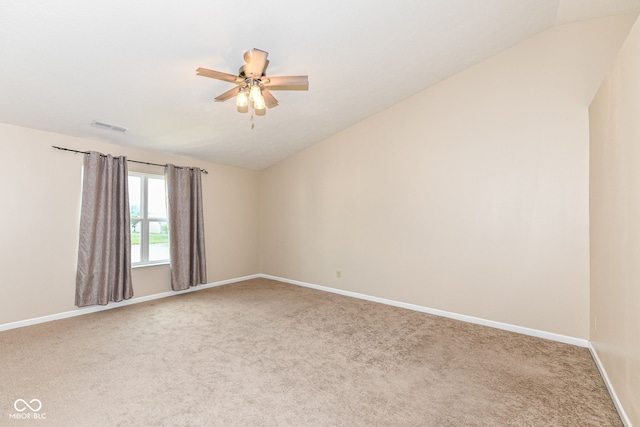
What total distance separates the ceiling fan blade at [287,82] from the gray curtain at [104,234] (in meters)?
2.83

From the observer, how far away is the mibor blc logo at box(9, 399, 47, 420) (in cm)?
184

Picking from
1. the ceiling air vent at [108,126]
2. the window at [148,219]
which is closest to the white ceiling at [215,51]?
the ceiling air vent at [108,126]

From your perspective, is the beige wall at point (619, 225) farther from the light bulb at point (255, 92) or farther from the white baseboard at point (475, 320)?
the light bulb at point (255, 92)

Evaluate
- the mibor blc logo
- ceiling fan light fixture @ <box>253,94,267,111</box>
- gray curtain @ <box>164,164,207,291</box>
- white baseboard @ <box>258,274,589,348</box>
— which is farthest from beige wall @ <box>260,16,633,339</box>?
the mibor blc logo

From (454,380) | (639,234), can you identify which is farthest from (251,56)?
(454,380)

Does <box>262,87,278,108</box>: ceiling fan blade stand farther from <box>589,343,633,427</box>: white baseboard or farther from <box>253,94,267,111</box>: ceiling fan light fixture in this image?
<box>589,343,633,427</box>: white baseboard

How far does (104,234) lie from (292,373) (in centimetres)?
320

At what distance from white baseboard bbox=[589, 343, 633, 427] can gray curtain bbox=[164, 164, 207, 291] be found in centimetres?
505

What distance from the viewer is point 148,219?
4.64m

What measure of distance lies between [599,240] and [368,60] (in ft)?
9.09

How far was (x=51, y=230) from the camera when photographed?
3574mm

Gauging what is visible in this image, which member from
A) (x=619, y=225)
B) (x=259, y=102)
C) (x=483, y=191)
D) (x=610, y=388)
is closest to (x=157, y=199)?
(x=259, y=102)

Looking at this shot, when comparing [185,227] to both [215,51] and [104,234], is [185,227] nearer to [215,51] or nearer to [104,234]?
[104,234]

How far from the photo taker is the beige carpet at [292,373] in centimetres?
189
